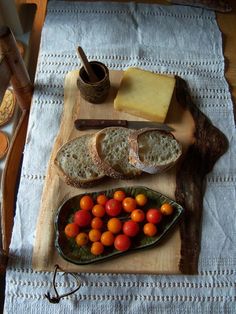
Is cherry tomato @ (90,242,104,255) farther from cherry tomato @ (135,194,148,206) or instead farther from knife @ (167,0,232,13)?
knife @ (167,0,232,13)

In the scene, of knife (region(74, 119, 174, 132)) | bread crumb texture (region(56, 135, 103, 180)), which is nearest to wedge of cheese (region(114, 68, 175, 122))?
knife (region(74, 119, 174, 132))

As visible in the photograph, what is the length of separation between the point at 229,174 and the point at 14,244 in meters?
0.52

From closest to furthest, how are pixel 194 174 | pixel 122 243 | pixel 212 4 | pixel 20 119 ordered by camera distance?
pixel 122 243 → pixel 194 174 → pixel 20 119 → pixel 212 4

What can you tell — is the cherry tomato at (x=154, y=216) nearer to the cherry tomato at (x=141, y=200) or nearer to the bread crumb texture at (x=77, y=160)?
the cherry tomato at (x=141, y=200)

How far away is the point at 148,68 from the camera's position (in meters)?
1.00

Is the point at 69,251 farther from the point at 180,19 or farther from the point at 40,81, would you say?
the point at 180,19

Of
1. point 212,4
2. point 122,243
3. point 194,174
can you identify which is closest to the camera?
point 122,243

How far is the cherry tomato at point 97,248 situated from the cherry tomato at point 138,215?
3.4 inches

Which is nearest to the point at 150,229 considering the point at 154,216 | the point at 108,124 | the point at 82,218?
the point at 154,216

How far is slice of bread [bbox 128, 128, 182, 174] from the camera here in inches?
30.6

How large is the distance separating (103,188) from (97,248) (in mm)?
140

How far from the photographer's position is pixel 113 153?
81 cm

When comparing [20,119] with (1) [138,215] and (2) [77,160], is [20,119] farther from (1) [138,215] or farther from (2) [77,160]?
(1) [138,215]

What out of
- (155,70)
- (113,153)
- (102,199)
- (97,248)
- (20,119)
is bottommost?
(97,248)
